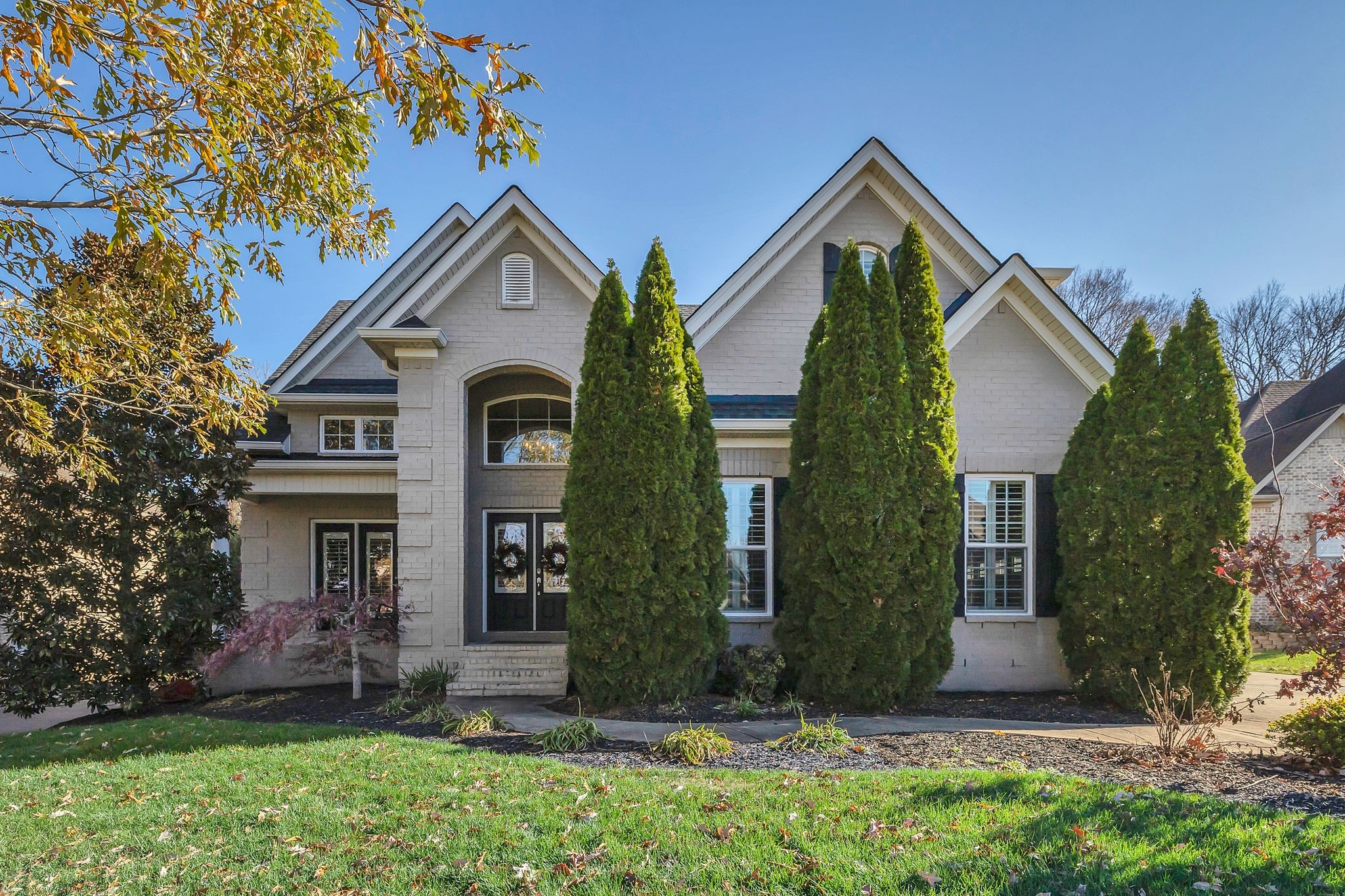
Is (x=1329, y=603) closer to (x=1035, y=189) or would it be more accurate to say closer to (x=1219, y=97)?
(x=1219, y=97)

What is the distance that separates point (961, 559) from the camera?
33.0 feet

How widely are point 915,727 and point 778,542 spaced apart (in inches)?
121

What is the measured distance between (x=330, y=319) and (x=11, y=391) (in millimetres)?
6596

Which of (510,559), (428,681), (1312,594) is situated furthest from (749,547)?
(1312,594)

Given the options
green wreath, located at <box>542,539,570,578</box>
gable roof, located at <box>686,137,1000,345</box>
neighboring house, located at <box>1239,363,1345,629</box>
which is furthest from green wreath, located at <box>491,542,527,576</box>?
neighboring house, located at <box>1239,363,1345,629</box>

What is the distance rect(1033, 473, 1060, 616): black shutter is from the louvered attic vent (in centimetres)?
766

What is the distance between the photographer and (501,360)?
10445 mm

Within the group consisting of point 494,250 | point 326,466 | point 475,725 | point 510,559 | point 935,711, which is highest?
point 494,250

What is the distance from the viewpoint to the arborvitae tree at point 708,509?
8.86 metres

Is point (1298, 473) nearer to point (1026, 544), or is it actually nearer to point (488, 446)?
point (1026, 544)

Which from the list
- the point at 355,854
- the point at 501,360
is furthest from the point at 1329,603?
the point at 501,360

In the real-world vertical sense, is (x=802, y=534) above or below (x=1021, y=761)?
above

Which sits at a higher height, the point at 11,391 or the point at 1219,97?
the point at 1219,97

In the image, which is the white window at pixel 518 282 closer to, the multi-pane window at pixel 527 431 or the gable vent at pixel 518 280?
the gable vent at pixel 518 280
